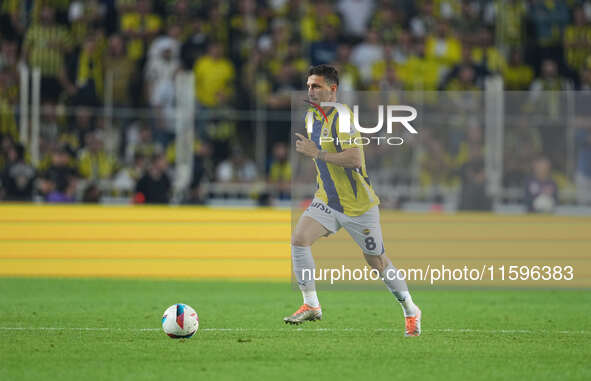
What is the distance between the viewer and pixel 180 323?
27.4 ft

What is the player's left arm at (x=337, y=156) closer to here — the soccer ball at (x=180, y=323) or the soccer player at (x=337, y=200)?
the soccer player at (x=337, y=200)

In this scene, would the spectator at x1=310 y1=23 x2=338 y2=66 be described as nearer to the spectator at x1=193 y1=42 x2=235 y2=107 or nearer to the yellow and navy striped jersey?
the spectator at x1=193 y1=42 x2=235 y2=107

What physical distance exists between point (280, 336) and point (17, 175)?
6890 mm

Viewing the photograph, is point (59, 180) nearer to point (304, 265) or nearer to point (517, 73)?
point (304, 265)

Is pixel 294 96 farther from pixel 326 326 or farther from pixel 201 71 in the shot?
pixel 326 326

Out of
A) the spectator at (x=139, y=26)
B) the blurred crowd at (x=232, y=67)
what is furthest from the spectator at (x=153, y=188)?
the spectator at (x=139, y=26)

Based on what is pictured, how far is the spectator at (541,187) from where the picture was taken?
→ 1359 centimetres

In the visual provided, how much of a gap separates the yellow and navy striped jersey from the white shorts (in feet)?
0.15

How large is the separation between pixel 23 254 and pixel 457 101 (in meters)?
6.08

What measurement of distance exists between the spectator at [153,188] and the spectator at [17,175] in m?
1.48

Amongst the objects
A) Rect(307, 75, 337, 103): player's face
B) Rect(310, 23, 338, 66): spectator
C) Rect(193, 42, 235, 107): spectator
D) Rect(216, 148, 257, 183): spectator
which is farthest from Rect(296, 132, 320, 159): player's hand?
Rect(310, 23, 338, 66): spectator

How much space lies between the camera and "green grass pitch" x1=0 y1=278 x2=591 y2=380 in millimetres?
7102

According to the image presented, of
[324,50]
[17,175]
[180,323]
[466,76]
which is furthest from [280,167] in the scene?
[180,323]

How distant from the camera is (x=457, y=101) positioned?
13.7 m
